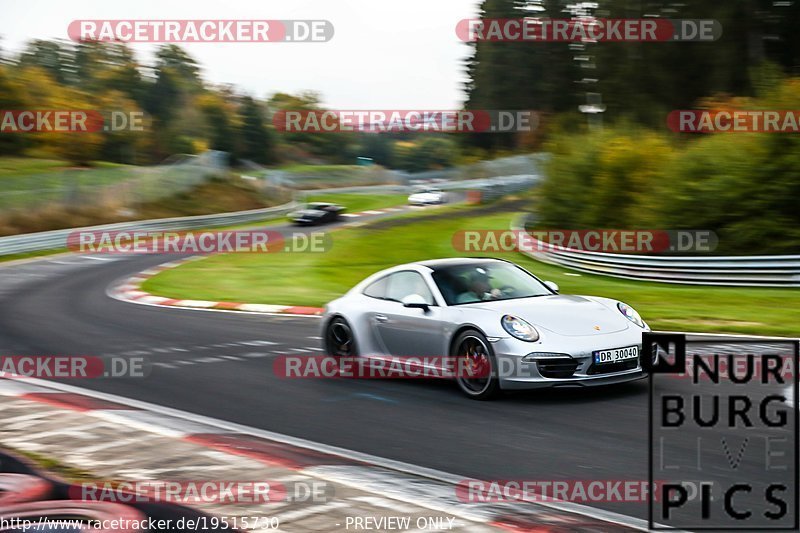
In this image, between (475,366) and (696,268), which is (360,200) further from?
(475,366)

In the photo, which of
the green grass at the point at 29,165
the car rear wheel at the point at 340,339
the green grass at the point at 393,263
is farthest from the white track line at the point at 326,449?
the green grass at the point at 29,165

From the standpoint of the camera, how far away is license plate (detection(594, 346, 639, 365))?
787cm

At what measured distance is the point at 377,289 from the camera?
967cm

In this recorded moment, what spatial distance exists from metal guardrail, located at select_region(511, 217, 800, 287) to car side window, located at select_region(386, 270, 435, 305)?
11.9 meters

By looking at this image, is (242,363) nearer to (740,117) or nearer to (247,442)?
(247,442)

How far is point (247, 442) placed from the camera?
691 cm

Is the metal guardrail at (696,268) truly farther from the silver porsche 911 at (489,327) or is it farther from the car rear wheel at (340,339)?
the car rear wheel at (340,339)

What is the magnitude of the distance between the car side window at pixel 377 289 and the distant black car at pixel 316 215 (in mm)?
38018

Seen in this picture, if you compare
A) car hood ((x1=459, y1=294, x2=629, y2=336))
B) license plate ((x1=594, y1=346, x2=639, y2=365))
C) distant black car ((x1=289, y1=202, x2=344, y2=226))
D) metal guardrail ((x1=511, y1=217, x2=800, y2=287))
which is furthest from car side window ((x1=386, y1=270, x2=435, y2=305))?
distant black car ((x1=289, y1=202, x2=344, y2=226))

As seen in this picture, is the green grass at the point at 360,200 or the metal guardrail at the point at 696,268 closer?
the metal guardrail at the point at 696,268

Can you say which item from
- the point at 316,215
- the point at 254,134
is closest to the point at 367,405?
the point at 316,215

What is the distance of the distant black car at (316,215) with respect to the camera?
4772 centimetres

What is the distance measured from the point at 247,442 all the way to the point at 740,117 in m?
17.9

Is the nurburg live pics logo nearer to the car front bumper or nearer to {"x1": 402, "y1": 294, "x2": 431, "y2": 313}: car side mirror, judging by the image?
the car front bumper
